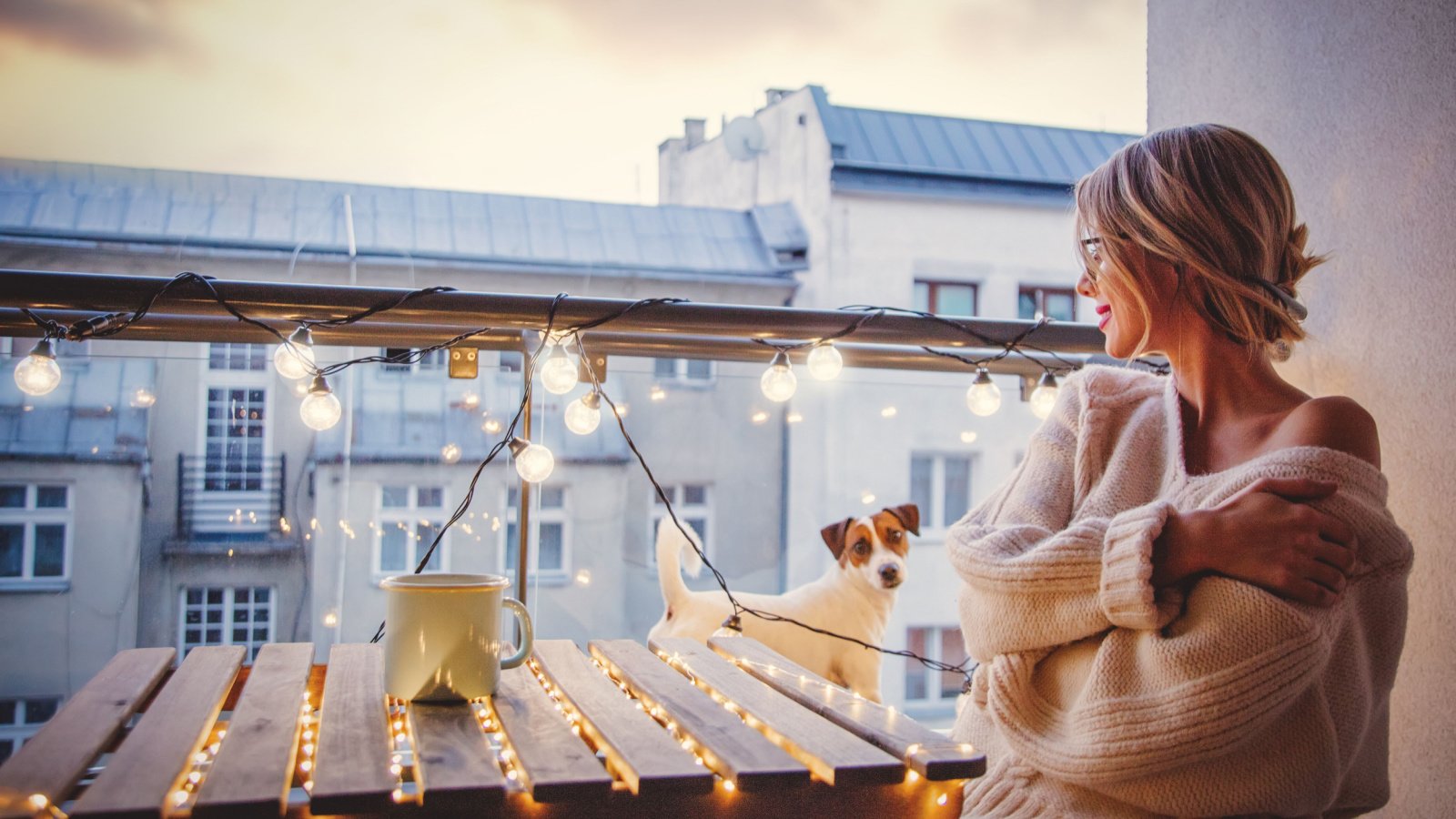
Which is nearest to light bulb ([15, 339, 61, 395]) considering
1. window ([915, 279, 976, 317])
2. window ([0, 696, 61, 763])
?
window ([0, 696, 61, 763])

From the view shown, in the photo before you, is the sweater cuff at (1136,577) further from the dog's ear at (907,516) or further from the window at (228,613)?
the window at (228,613)

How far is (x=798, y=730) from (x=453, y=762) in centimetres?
27

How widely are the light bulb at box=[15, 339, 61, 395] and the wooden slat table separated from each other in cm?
51

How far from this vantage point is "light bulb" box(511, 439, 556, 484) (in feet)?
4.67

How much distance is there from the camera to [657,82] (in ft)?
23.3

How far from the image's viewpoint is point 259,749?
0.77 metres

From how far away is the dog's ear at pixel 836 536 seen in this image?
1916 mm

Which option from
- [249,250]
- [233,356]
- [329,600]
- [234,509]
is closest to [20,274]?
[233,356]

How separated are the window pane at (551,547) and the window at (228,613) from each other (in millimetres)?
521

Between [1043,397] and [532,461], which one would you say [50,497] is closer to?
[532,461]

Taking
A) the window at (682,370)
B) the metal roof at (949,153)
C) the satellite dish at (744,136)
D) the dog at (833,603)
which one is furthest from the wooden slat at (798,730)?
the satellite dish at (744,136)

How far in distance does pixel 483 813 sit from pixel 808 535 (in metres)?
3.35

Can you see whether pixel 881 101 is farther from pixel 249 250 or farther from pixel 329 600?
pixel 329 600

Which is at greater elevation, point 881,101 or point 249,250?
point 881,101
